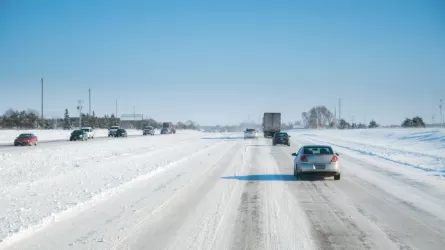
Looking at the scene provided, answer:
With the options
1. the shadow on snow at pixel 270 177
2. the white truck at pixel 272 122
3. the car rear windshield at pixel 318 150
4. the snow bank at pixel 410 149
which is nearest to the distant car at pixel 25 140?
the snow bank at pixel 410 149

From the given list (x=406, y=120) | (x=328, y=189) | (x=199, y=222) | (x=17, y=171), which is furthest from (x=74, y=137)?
(x=406, y=120)

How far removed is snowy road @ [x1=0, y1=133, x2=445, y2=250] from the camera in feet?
27.1

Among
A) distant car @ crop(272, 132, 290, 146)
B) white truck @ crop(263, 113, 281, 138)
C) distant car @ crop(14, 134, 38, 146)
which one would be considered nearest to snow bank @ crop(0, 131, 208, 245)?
distant car @ crop(14, 134, 38, 146)

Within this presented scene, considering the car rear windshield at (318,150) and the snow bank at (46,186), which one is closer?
the snow bank at (46,186)

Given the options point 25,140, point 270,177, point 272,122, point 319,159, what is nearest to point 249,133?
point 272,122

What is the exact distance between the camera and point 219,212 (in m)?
11.2

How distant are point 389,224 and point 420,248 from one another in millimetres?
2031

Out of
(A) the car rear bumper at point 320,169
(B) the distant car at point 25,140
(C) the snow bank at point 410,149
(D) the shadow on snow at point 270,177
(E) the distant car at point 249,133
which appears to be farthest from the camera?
(E) the distant car at point 249,133

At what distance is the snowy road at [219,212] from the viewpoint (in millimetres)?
8273

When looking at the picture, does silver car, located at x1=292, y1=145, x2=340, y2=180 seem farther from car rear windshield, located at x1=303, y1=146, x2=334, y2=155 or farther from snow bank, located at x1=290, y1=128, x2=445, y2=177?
snow bank, located at x1=290, y1=128, x2=445, y2=177

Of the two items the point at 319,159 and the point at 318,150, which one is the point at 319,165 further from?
the point at 318,150

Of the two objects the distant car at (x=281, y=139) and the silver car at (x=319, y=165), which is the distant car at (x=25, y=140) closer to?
the distant car at (x=281, y=139)

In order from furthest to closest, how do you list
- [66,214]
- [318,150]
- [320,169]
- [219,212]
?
[318,150]
[320,169]
[219,212]
[66,214]

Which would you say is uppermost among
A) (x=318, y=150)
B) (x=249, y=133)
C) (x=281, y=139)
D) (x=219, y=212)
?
(x=318, y=150)
